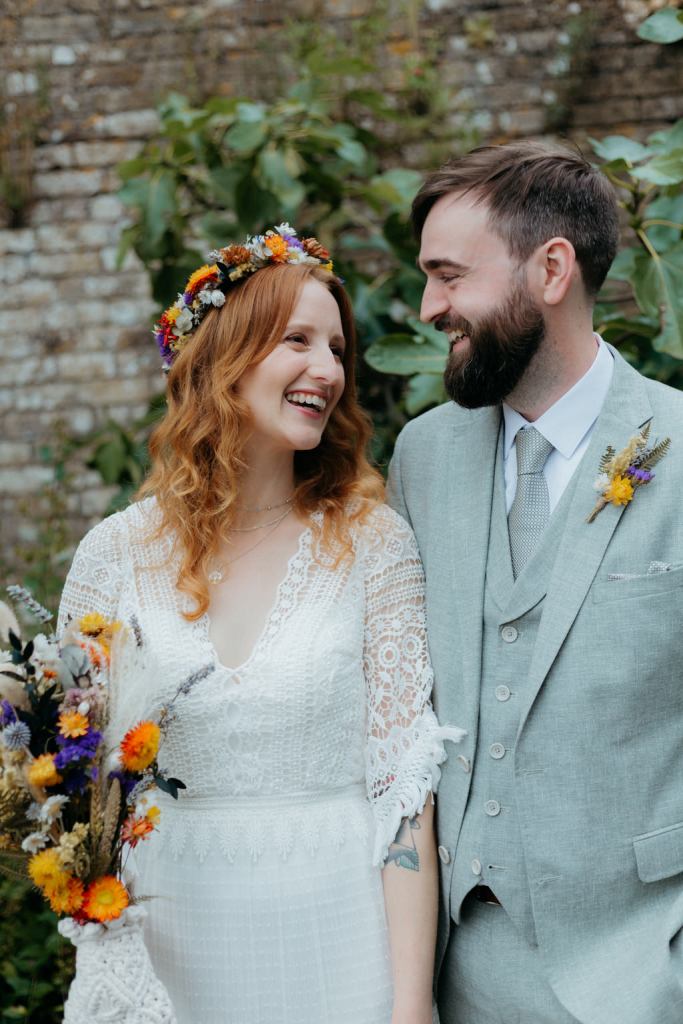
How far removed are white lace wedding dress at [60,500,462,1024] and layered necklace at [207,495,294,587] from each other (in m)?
0.12

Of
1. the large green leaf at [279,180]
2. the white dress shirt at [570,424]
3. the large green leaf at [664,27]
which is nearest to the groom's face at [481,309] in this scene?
the white dress shirt at [570,424]

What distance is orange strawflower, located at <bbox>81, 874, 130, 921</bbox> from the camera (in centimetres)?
163

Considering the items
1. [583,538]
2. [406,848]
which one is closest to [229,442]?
[583,538]

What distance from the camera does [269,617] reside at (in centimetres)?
209

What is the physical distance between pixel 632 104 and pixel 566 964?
423cm

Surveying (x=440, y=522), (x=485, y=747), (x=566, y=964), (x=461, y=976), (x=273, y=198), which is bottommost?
(x=461, y=976)

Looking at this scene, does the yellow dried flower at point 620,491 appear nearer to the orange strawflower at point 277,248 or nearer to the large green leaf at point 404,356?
the orange strawflower at point 277,248

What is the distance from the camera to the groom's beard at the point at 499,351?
2.01 m

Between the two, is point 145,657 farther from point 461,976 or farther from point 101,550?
point 461,976

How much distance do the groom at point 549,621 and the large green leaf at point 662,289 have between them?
997mm

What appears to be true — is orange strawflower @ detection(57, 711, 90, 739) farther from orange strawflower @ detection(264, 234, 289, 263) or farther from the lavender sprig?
orange strawflower @ detection(264, 234, 289, 263)

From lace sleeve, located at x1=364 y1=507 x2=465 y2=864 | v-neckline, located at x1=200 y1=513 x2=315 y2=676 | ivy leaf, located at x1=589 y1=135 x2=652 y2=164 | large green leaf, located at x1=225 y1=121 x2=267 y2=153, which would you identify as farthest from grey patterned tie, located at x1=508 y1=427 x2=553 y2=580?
large green leaf, located at x1=225 y1=121 x2=267 y2=153

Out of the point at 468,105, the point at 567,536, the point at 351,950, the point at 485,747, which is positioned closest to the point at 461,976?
the point at 351,950

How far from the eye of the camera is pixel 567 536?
1.89 metres
